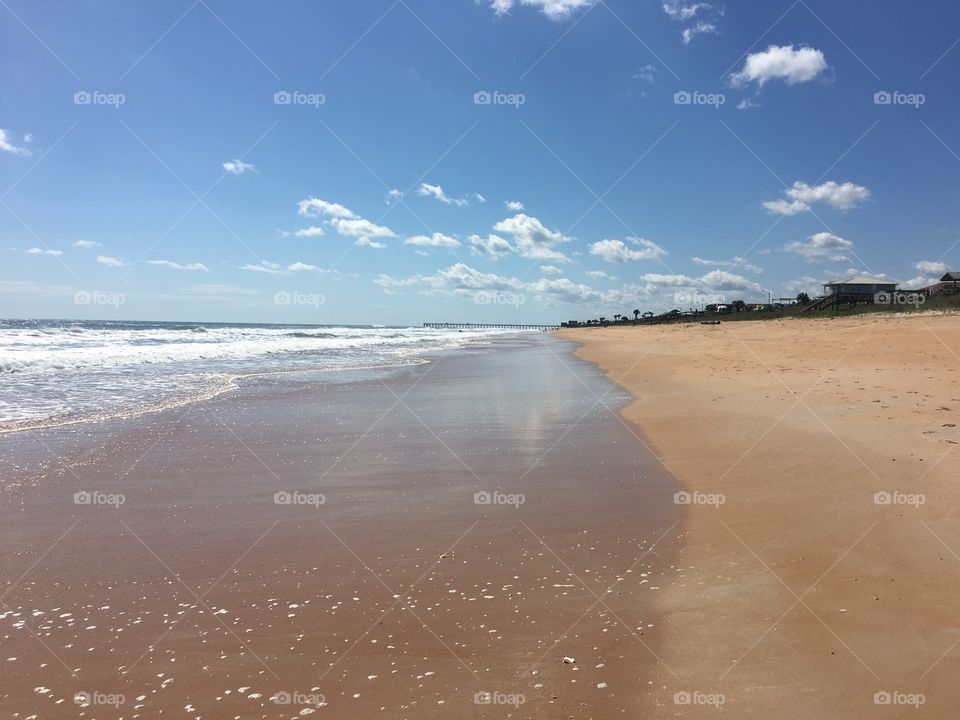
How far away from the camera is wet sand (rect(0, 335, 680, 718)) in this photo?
3248mm

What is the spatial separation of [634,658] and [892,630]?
165 centimetres
